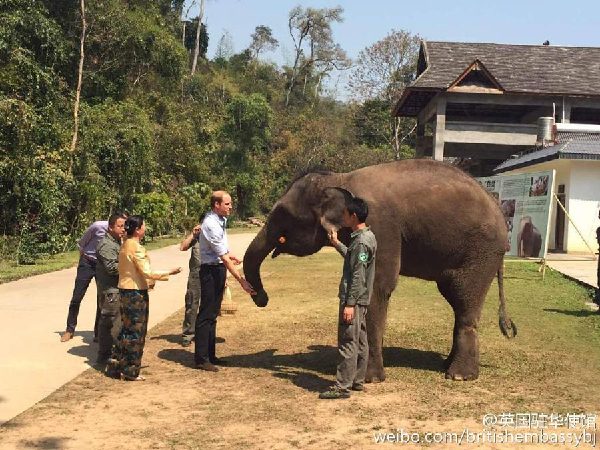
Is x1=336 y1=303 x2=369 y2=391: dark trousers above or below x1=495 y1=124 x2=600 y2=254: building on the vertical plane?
below

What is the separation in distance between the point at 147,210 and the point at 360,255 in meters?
21.0

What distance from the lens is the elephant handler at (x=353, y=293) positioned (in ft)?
17.5

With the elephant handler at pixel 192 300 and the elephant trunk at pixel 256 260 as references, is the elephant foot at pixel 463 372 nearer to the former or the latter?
the elephant trunk at pixel 256 260

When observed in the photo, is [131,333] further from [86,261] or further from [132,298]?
[86,261]

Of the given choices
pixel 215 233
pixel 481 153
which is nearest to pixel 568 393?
pixel 215 233

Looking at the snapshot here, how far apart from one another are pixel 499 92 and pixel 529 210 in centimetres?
1371

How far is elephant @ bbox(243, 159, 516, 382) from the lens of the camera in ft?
19.8

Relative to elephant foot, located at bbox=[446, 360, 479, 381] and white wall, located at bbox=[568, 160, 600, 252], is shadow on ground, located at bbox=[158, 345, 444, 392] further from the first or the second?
white wall, located at bbox=[568, 160, 600, 252]

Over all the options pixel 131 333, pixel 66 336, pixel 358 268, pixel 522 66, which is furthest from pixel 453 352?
pixel 522 66

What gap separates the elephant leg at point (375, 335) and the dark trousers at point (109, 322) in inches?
101

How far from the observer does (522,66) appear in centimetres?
2980

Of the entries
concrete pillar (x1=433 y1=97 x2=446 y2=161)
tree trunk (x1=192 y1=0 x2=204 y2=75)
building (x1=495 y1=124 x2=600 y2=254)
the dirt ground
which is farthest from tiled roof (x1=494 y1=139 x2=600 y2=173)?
tree trunk (x1=192 y1=0 x2=204 y2=75)

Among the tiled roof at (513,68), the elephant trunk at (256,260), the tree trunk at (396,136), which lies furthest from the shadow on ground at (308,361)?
the tree trunk at (396,136)

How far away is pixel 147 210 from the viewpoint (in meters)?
25.1
